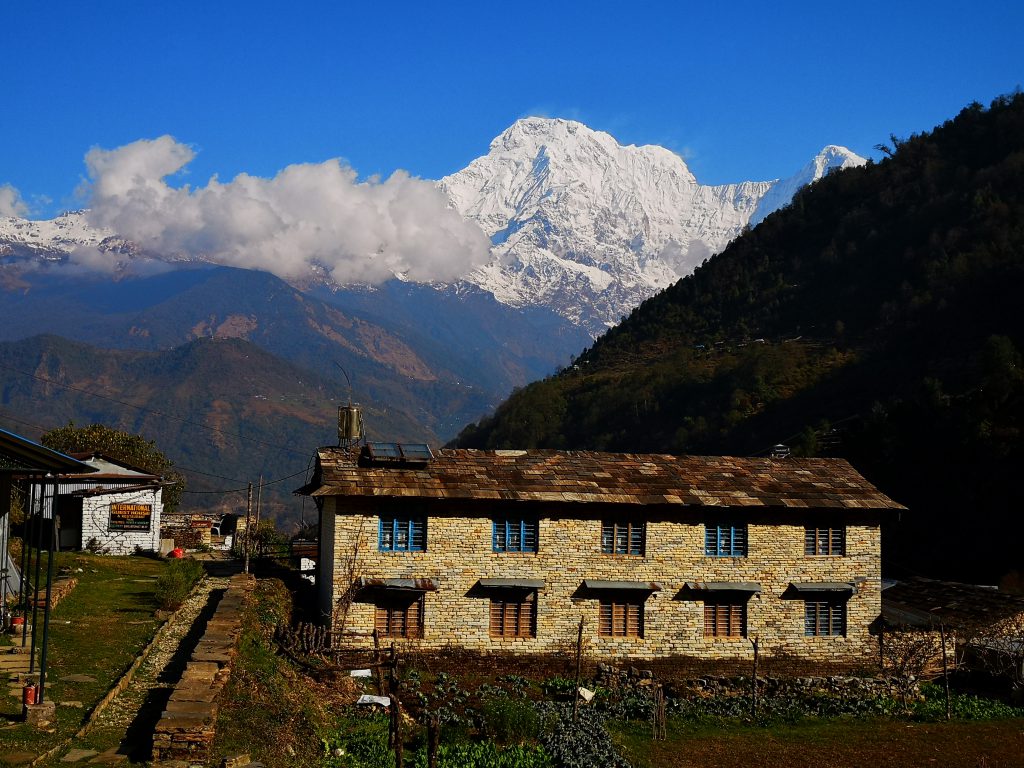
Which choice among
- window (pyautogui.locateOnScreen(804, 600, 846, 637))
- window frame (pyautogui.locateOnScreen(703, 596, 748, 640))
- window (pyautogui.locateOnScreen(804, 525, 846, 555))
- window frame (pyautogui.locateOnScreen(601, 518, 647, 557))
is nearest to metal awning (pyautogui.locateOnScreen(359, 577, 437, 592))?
window frame (pyautogui.locateOnScreen(601, 518, 647, 557))

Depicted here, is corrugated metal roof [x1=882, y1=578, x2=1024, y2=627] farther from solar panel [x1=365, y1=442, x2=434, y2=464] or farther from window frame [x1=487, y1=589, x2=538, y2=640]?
solar panel [x1=365, y1=442, x2=434, y2=464]

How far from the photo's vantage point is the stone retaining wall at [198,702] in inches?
618

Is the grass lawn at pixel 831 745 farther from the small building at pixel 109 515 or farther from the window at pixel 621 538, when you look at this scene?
the small building at pixel 109 515

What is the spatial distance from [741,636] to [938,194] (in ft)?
351

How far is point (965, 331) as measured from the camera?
94.1 meters

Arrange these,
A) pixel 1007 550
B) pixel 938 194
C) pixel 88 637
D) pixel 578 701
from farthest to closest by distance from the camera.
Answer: pixel 938 194, pixel 1007 550, pixel 578 701, pixel 88 637

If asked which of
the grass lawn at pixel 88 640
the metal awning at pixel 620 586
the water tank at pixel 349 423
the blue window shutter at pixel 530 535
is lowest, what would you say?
the grass lawn at pixel 88 640

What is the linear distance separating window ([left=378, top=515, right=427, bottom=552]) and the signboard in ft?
82.4

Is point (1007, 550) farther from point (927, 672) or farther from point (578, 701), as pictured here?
point (578, 701)

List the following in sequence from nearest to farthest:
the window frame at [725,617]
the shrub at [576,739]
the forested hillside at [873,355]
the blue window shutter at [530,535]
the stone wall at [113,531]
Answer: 1. the shrub at [576,739]
2. the blue window shutter at [530,535]
3. the window frame at [725,617]
4. the stone wall at [113,531]
5. the forested hillside at [873,355]

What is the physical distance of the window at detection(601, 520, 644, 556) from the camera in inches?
1217

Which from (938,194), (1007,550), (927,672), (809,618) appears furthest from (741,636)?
(938,194)

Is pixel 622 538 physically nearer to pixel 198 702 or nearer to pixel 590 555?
pixel 590 555

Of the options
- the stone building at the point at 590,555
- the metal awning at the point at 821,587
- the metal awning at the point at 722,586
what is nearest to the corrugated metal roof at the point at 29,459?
the stone building at the point at 590,555
